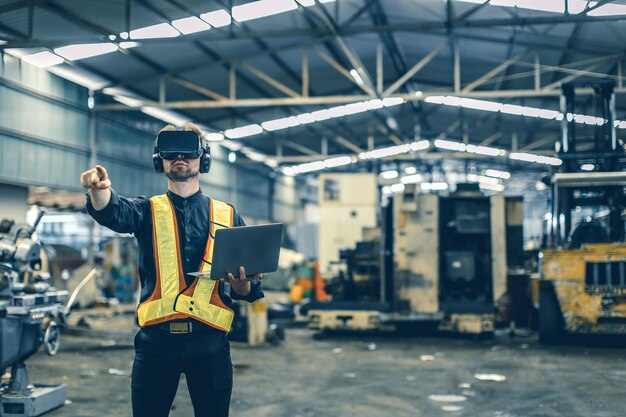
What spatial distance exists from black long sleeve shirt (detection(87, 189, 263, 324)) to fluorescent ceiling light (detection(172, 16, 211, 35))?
34.1 feet

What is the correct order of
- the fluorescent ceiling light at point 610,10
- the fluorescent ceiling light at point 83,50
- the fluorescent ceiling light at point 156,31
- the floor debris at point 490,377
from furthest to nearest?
1. the fluorescent ceiling light at point 83,50
2. the fluorescent ceiling light at point 156,31
3. the fluorescent ceiling light at point 610,10
4. the floor debris at point 490,377

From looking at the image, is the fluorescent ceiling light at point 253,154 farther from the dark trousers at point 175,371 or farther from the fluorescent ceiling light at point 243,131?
the dark trousers at point 175,371

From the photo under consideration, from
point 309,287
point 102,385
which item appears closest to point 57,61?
point 309,287

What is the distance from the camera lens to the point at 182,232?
280cm

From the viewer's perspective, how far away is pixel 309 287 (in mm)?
15523

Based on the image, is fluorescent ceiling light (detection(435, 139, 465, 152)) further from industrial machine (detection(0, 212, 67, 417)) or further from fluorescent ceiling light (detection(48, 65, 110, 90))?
industrial machine (detection(0, 212, 67, 417))

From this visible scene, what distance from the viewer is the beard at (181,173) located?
2.80m

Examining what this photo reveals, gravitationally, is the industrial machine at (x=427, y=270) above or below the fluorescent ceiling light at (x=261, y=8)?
below

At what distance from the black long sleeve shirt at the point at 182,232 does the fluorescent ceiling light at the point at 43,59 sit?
486 inches

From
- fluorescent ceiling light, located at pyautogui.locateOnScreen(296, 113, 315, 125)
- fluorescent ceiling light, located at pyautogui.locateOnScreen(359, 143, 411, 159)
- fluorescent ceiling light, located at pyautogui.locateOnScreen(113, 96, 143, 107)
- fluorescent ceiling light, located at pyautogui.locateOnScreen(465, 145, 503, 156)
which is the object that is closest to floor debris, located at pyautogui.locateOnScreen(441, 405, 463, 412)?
fluorescent ceiling light, located at pyautogui.locateOnScreen(113, 96, 143, 107)

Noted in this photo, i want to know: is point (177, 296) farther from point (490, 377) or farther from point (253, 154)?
point (253, 154)

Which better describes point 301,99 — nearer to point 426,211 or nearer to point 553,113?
point 426,211

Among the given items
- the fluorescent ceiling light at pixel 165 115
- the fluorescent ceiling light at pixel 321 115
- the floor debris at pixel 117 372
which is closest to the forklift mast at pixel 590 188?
the floor debris at pixel 117 372

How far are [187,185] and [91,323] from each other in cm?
1150
